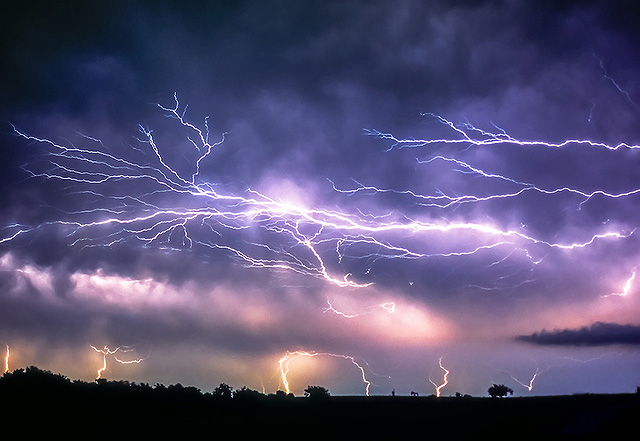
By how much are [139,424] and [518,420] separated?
35.5ft

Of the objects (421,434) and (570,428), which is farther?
(421,434)

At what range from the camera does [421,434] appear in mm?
14734

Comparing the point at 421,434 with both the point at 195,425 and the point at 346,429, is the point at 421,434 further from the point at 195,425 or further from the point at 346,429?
the point at 195,425

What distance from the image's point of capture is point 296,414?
16.5m

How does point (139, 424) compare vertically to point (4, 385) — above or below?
below

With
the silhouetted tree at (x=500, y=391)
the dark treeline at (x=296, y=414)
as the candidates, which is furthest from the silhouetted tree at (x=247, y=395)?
the silhouetted tree at (x=500, y=391)

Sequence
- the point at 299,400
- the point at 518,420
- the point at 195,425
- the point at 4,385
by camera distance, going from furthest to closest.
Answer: the point at 4,385, the point at 299,400, the point at 195,425, the point at 518,420

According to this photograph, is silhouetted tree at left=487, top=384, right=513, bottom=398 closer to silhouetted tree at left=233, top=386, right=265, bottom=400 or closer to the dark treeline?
the dark treeline

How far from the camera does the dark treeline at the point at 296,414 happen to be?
1351 centimetres

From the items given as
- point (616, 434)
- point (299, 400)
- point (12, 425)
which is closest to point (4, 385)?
point (12, 425)

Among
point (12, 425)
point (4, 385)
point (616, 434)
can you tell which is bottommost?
point (616, 434)

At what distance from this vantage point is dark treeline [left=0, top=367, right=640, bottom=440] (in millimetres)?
13506

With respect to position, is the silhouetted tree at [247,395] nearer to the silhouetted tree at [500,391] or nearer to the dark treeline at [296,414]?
the dark treeline at [296,414]

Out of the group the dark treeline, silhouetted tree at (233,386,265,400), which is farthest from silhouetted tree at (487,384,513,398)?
silhouetted tree at (233,386,265,400)
